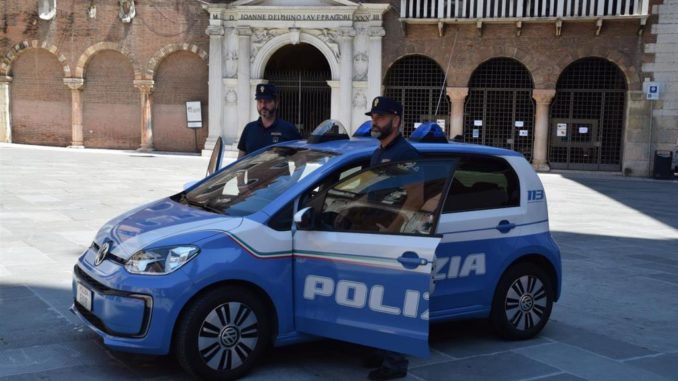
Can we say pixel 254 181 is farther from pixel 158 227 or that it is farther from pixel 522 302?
pixel 522 302

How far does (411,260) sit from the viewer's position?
461 cm

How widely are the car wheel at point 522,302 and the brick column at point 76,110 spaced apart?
1042 inches

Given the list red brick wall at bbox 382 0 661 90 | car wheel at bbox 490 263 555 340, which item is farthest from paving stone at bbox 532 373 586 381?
red brick wall at bbox 382 0 661 90

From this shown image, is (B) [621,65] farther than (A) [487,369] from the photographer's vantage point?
Yes

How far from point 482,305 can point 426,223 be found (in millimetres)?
1341

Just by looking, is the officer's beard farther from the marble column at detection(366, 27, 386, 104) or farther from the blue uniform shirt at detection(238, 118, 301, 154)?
the marble column at detection(366, 27, 386, 104)

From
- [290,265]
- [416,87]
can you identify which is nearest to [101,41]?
[416,87]

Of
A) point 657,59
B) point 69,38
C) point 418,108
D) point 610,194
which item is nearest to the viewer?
point 610,194

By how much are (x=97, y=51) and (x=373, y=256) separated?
27.1m

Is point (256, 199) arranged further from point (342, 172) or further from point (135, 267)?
point (135, 267)

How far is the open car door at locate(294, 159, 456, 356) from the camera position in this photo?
4625 mm

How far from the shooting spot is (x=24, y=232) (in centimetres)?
1006

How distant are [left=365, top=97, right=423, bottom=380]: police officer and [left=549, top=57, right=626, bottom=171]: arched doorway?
2182 centimetres

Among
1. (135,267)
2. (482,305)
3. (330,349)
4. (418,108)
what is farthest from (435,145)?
(418,108)
